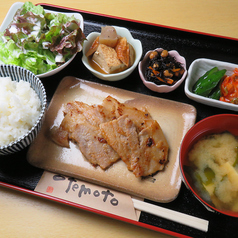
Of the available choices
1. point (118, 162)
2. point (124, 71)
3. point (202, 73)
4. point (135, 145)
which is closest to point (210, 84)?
point (202, 73)

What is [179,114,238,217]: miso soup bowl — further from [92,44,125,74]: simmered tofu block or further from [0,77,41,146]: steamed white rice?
[0,77,41,146]: steamed white rice

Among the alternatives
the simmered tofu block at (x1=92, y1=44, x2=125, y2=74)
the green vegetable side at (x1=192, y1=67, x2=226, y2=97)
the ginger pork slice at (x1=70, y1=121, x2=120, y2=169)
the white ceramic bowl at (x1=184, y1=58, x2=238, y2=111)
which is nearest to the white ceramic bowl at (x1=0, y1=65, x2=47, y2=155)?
the ginger pork slice at (x1=70, y1=121, x2=120, y2=169)

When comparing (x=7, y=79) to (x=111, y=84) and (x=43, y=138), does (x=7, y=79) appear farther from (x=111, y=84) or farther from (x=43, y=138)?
(x=111, y=84)

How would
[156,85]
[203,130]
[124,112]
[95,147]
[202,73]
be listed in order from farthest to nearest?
[202,73]
[156,85]
[124,112]
[95,147]
[203,130]

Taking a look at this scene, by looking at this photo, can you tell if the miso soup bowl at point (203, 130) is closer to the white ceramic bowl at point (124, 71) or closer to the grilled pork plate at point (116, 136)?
the grilled pork plate at point (116, 136)

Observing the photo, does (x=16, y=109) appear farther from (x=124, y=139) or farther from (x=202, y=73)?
(x=202, y=73)
